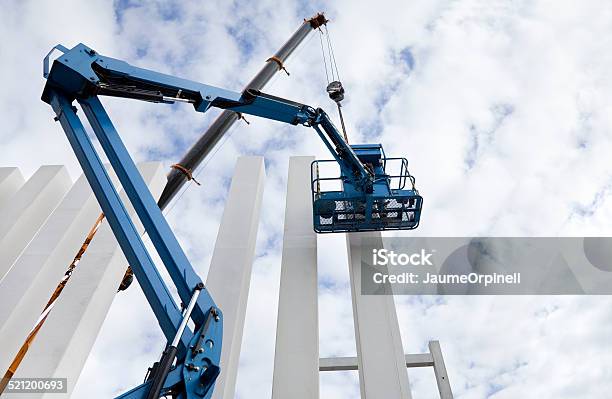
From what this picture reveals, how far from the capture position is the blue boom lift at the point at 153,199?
3.87 meters

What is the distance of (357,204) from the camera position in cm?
680

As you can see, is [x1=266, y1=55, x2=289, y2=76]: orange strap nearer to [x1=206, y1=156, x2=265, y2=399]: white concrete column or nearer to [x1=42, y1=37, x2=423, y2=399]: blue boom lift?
[x1=206, y1=156, x2=265, y2=399]: white concrete column

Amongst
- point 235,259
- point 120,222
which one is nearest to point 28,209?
point 235,259

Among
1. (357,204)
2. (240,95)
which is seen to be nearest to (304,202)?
(357,204)

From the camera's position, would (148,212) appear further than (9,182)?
No

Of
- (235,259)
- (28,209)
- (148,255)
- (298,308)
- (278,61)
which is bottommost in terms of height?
(148,255)

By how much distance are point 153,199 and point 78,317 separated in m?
2.31

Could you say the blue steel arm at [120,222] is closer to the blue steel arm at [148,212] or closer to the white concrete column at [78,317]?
the blue steel arm at [148,212]

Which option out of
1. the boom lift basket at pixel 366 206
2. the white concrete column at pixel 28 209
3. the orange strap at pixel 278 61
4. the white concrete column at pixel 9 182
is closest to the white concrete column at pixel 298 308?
the boom lift basket at pixel 366 206

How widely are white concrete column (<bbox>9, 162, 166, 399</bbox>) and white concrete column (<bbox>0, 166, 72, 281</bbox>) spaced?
960 millimetres

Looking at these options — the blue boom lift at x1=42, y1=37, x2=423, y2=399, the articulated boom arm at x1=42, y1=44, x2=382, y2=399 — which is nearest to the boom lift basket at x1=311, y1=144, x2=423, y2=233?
the blue boom lift at x1=42, y1=37, x2=423, y2=399

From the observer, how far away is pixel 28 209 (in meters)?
7.24

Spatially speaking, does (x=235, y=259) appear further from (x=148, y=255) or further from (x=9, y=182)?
(x=9, y=182)

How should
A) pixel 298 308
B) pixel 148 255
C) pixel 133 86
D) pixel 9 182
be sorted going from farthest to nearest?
pixel 9 182, pixel 298 308, pixel 133 86, pixel 148 255
